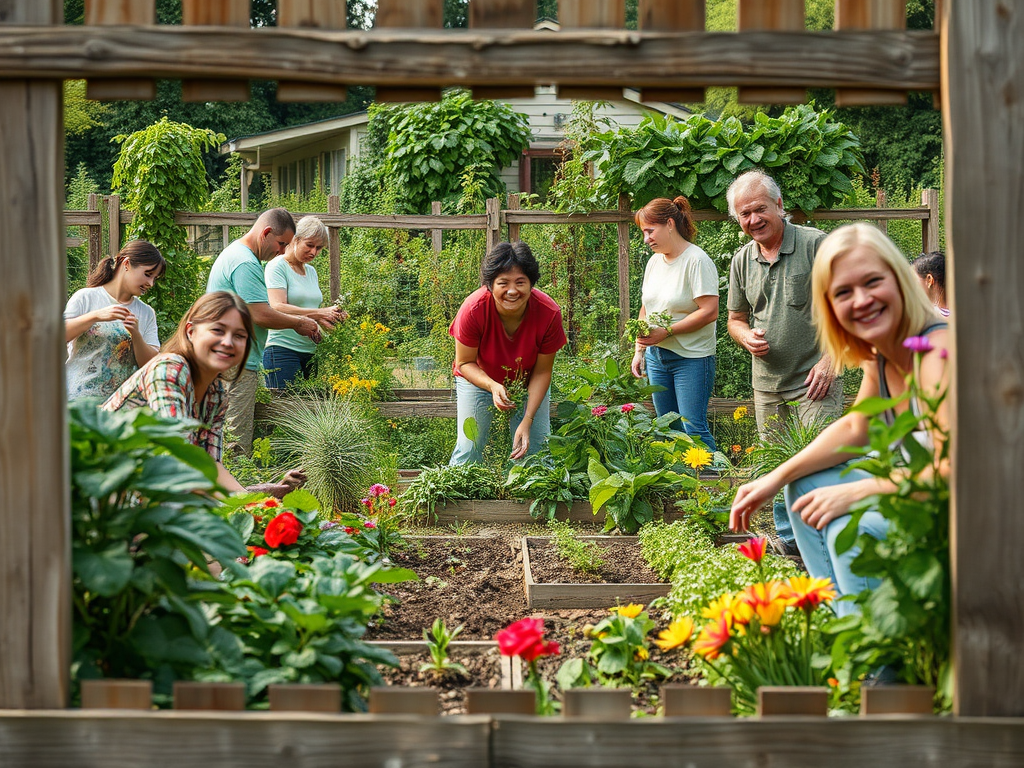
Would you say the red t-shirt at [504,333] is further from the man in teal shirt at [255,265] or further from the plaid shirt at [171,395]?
the plaid shirt at [171,395]

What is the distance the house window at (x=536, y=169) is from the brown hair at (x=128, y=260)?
1286 cm

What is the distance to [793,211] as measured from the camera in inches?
312

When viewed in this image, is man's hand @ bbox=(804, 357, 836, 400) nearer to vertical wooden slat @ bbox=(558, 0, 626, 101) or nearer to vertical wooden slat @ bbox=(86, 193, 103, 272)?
vertical wooden slat @ bbox=(558, 0, 626, 101)

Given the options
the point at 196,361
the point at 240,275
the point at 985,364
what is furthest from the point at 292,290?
the point at 985,364

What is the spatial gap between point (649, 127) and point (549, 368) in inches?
119

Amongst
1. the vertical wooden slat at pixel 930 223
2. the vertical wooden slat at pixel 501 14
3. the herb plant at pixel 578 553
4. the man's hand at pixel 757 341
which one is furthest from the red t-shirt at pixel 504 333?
the vertical wooden slat at pixel 930 223

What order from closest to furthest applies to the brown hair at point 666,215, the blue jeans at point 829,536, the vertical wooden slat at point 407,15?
the vertical wooden slat at point 407,15
the blue jeans at point 829,536
the brown hair at point 666,215

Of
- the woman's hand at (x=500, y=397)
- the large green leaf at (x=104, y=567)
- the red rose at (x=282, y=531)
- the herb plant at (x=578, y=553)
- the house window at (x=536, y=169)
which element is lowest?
the herb plant at (x=578, y=553)

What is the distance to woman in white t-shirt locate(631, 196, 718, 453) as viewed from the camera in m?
5.83

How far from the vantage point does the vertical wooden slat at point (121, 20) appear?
200cm

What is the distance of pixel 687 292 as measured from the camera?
5.90 m

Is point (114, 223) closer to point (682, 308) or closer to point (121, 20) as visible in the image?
point (682, 308)

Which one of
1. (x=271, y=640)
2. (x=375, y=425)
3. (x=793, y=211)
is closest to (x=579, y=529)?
(x=375, y=425)

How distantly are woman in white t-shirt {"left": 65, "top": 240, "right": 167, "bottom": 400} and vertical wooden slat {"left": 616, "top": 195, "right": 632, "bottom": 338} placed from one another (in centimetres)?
367
